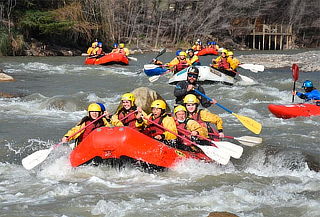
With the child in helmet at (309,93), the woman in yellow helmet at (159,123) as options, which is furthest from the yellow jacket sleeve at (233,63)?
the woman in yellow helmet at (159,123)

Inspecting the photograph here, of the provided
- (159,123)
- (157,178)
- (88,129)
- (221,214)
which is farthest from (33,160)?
(221,214)

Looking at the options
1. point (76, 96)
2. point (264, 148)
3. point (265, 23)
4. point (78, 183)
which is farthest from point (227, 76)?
point (265, 23)

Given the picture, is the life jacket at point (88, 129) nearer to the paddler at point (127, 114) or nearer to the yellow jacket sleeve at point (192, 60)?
the paddler at point (127, 114)

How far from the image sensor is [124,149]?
598 centimetres

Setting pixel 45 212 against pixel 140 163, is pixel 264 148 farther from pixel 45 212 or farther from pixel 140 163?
pixel 45 212

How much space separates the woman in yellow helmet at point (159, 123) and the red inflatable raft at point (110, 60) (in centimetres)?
1494

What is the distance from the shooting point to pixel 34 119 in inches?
398

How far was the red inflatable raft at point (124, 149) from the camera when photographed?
19.5 ft

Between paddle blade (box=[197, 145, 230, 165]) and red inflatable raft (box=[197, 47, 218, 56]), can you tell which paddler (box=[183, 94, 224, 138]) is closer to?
paddle blade (box=[197, 145, 230, 165])

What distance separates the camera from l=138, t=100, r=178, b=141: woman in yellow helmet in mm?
6629

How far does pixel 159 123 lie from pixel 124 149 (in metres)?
0.88

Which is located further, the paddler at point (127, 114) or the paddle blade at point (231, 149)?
the paddler at point (127, 114)

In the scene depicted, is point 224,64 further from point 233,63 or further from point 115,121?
point 115,121

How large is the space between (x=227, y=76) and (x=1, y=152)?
30.7ft
